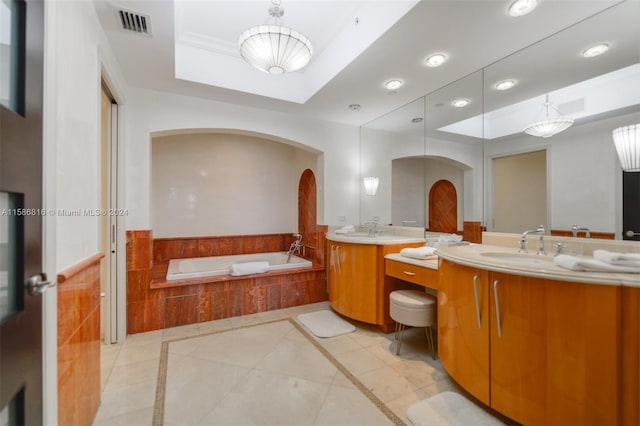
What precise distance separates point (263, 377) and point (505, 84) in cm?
302

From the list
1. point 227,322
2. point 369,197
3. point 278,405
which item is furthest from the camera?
point 369,197

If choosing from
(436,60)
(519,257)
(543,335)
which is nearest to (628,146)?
(519,257)

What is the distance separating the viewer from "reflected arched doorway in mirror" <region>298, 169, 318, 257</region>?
433 centimetres

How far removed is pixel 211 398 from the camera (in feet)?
5.90

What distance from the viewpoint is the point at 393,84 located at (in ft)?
9.00

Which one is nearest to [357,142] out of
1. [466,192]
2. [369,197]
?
[369,197]

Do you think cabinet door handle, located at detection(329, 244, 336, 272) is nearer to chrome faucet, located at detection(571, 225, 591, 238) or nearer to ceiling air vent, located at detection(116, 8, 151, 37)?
chrome faucet, located at detection(571, 225, 591, 238)

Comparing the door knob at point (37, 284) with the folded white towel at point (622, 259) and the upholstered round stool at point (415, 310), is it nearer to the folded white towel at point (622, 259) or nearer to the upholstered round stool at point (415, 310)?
the upholstered round stool at point (415, 310)

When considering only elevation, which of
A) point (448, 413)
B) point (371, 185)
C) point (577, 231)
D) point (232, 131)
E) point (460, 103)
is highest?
point (460, 103)

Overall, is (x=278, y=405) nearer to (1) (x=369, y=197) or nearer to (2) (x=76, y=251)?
(2) (x=76, y=251)

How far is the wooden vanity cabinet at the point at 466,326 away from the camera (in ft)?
5.26

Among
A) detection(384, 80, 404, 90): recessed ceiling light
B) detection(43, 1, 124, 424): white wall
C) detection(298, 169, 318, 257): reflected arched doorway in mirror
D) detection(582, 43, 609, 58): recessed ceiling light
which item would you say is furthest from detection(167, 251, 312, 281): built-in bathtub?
detection(582, 43, 609, 58): recessed ceiling light

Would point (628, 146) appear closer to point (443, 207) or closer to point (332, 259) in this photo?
point (443, 207)

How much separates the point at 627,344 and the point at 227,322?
3074 mm
